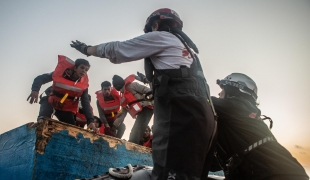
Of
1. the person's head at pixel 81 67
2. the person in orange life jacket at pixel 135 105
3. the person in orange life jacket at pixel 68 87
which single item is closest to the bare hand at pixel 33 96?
the person in orange life jacket at pixel 68 87

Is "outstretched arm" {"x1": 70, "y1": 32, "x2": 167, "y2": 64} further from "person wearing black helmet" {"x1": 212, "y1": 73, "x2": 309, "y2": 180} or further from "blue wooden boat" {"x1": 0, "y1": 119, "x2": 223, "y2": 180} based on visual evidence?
"blue wooden boat" {"x1": 0, "y1": 119, "x2": 223, "y2": 180}

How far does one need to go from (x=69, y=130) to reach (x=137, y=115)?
8.87ft

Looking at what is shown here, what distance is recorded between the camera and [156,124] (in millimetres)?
1913

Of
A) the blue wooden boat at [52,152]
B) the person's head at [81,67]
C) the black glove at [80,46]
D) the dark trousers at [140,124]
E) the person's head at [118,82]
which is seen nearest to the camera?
Result: the black glove at [80,46]

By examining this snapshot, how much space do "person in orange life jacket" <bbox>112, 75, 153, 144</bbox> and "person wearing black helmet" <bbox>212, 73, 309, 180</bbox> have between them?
284 cm

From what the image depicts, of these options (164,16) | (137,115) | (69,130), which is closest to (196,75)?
(164,16)

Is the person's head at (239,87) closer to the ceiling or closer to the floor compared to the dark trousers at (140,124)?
closer to the ceiling

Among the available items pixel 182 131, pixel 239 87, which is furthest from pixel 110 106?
pixel 182 131

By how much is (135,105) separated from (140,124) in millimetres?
450

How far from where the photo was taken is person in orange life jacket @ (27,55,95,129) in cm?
465

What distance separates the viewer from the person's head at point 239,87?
2.55m

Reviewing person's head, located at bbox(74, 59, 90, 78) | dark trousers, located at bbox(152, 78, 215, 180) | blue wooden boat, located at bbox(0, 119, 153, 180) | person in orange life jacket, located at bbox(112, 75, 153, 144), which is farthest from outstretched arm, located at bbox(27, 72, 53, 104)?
dark trousers, located at bbox(152, 78, 215, 180)

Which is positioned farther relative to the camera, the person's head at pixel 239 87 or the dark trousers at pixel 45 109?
the dark trousers at pixel 45 109

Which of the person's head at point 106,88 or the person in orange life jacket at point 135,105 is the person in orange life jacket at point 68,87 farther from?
the person's head at point 106,88
